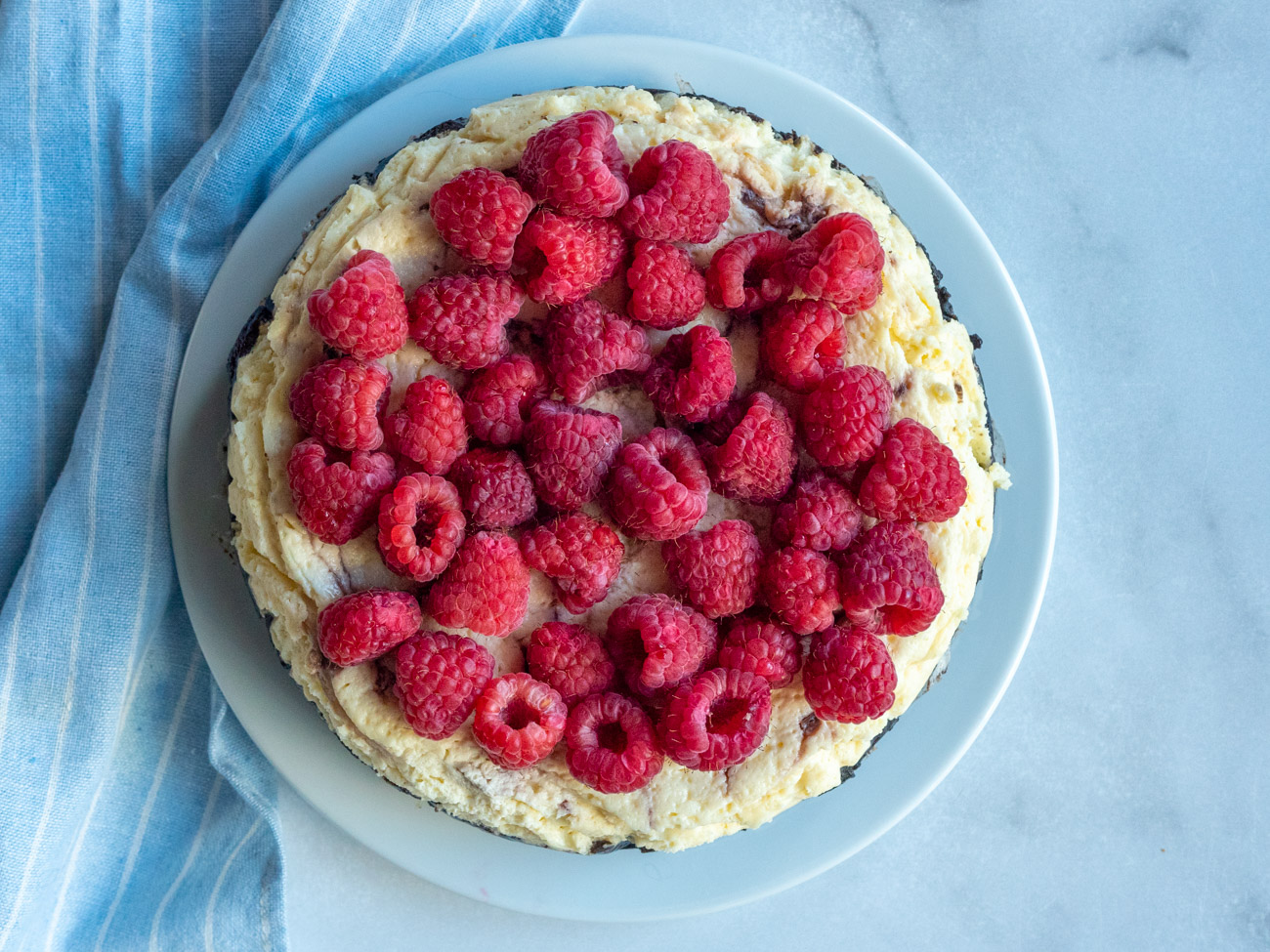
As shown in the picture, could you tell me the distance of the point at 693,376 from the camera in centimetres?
193

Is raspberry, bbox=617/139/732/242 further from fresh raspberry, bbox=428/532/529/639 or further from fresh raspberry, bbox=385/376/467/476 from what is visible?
fresh raspberry, bbox=428/532/529/639

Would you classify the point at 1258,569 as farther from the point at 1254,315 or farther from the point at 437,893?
the point at 437,893

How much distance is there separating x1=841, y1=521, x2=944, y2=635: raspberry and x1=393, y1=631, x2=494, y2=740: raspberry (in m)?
0.72

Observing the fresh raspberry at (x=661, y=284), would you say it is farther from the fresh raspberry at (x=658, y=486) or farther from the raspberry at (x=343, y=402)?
the raspberry at (x=343, y=402)

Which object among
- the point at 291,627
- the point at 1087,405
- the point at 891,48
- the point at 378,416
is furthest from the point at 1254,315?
the point at 291,627

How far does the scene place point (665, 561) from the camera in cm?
209

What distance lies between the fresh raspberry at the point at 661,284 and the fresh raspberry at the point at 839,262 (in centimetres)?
20

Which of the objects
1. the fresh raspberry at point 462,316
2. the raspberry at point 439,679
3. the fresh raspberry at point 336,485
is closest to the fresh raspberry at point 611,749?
the raspberry at point 439,679

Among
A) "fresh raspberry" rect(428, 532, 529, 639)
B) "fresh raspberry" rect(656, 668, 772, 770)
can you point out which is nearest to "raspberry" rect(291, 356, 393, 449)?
"fresh raspberry" rect(428, 532, 529, 639)

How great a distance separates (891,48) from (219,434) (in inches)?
78.6

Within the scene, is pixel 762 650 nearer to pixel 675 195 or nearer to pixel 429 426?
pixel 429 426

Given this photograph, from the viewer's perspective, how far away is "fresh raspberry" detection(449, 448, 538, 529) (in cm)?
193

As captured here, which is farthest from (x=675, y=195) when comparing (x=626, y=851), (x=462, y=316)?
(x=626, y=851)

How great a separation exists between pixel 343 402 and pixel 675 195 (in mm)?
732
